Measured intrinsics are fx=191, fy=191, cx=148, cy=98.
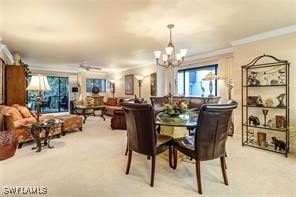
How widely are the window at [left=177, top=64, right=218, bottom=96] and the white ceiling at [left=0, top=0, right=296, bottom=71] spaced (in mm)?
1557

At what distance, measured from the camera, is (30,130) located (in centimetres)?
401

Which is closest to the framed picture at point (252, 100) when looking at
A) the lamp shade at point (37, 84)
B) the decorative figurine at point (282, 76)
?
the decorative figurine at point (282, 76)

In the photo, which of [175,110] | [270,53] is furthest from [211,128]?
[270,53]

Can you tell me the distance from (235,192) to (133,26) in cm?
294

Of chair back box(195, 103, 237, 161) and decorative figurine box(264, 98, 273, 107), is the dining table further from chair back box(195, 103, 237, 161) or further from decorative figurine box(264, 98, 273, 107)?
decorative figurine box(264, 98, 273, 107)

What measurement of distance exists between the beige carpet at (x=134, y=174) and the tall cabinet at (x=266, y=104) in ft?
1.29

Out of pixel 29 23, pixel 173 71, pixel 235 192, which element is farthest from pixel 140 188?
pixel 173 71

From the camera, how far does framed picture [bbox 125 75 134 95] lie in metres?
9.01

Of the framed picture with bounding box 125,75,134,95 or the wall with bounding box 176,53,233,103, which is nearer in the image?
the wall with bounding box 176,53,233,103

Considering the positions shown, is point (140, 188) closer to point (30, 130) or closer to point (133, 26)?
point (133, 26)

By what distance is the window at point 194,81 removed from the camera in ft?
20.0

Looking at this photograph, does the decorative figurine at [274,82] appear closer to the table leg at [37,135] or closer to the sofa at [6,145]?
the sofa at [6,145]

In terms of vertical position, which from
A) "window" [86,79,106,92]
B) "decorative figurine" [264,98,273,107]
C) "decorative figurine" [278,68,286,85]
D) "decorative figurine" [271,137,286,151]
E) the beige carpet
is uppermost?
"window" [86,79,106,92]

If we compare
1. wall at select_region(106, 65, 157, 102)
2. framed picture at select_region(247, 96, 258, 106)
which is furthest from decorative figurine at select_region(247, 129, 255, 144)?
wall at select_region(106, 65, 157, 102)
